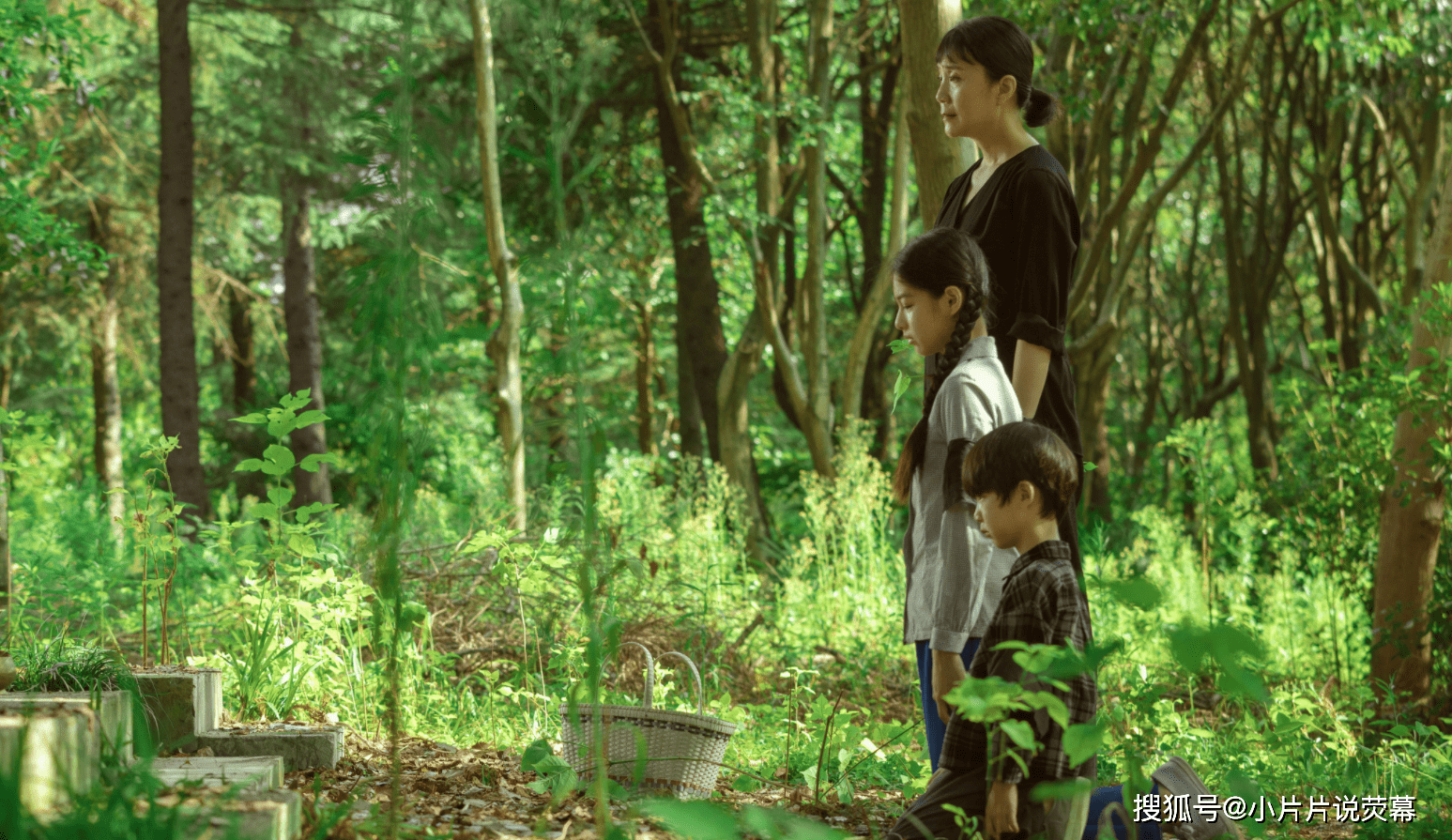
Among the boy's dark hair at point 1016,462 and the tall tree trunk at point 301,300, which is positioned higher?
the tall tree trunk at point 301,300

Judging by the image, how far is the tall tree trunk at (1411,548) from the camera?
5.04 m

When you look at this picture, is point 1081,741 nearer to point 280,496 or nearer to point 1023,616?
point 1023,616

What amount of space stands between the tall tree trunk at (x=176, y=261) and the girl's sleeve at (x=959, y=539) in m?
8.73

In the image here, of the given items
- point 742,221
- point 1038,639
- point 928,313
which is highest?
point 742,221

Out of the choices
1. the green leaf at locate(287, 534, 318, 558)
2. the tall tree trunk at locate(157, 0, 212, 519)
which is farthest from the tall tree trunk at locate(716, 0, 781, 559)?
the green leaf at locate(287, 534, 318, 558)

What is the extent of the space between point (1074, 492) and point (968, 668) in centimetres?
45

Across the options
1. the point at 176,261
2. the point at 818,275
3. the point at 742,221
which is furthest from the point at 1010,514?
the point at 176,261

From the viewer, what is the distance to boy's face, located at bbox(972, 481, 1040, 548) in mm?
2221

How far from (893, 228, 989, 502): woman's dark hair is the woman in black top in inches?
4.4

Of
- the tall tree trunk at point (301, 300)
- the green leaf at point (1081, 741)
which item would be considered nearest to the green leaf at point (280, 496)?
the green leaf at point (1081, 741)

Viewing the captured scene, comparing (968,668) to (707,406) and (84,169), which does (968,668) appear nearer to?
(707,406)

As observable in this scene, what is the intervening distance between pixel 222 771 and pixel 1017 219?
2299 millimetres

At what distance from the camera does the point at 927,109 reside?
14.2ft

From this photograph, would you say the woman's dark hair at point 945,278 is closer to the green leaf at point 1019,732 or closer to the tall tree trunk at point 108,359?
the green leaf at point 1019,732
